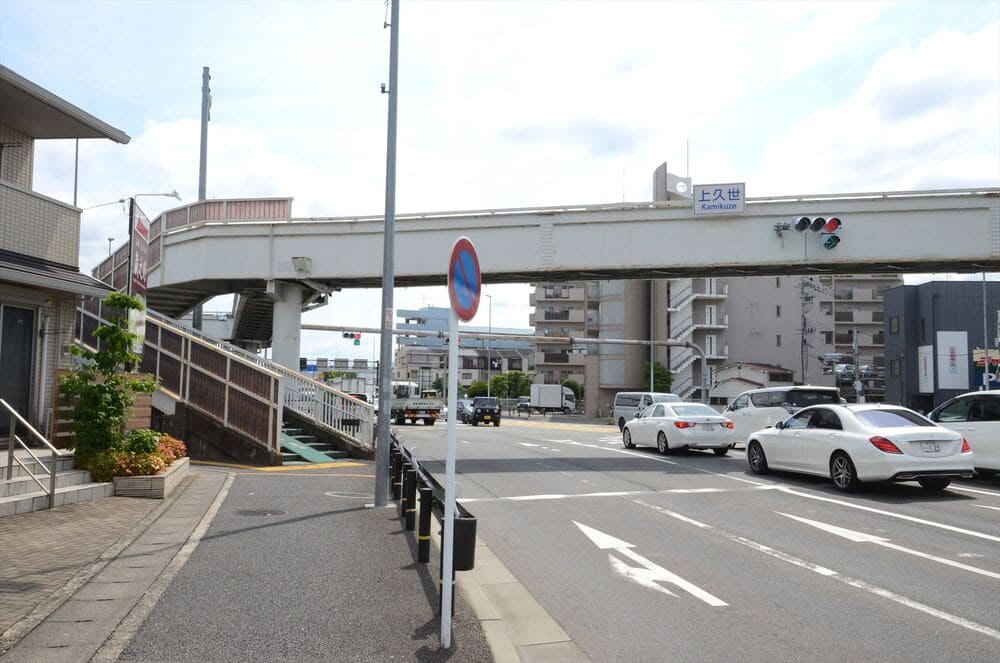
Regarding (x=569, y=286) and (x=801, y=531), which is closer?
(x=801, y=531)

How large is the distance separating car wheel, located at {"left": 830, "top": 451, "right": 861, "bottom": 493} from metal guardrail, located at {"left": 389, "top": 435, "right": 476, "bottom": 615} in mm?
7631

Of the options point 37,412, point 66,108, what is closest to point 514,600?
point 37,412

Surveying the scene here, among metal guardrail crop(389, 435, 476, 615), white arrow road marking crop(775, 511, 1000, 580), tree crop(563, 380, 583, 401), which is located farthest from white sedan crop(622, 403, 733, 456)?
tree crop(563, 380, 583, 401)

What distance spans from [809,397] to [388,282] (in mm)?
13421

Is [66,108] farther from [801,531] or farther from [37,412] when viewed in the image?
[801,531]

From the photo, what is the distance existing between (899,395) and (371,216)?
50530mm

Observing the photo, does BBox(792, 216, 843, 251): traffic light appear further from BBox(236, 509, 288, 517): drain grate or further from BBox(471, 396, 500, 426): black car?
BBox(471, 396, 500, 426): black car

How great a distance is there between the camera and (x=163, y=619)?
5887 mm

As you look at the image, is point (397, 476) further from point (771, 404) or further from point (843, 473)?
point (771, 404)

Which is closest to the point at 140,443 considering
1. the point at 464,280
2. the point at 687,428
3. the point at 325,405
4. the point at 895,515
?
the point at 325,405

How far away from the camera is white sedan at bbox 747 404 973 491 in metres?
12.6

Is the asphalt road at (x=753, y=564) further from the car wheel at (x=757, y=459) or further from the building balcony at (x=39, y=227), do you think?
the building balcony at (x=39, y=227)

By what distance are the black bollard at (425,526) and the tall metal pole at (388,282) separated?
3.54m

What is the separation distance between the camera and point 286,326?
22.1 m
